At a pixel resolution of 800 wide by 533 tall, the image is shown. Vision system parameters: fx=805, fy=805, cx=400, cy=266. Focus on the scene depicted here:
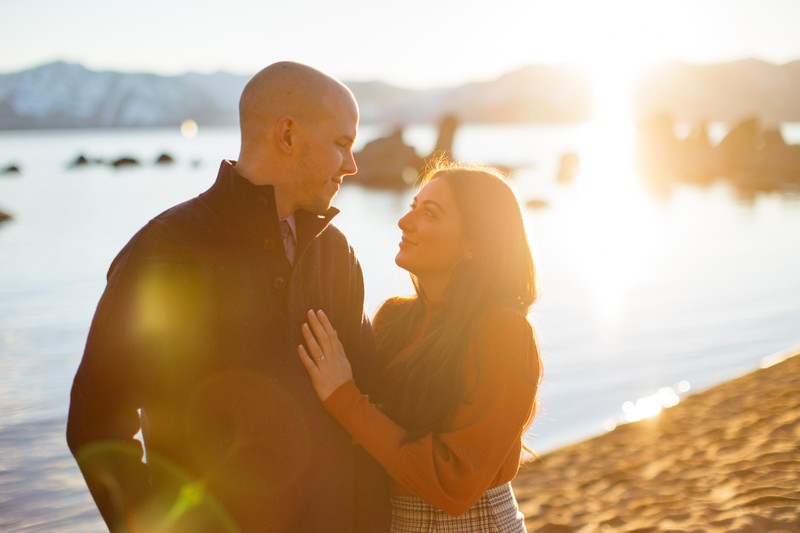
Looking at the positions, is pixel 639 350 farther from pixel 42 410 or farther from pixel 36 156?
pixel 36 156

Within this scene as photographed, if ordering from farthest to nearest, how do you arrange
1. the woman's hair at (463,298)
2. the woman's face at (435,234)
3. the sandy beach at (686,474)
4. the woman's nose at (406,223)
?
1. the sandy beach at (686,474)
2. the woman's nose at (406,223)
3. the woman's face at (435,234)
4. the woman's hair at (463,298)

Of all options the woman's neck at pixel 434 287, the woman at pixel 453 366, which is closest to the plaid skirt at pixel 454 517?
the woman at pixel 453 366

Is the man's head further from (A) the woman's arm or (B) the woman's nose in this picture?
(B) the woman's nose

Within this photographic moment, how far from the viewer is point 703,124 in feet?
353

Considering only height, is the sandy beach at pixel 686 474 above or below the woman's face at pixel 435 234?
below

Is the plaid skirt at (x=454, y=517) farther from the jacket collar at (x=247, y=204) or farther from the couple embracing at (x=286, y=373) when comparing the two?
the jacket collar at (x=247, y=204)

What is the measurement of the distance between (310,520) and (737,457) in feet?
21.7

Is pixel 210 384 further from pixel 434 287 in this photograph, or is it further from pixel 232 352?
pixel 434 287

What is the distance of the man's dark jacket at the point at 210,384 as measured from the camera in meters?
2.47

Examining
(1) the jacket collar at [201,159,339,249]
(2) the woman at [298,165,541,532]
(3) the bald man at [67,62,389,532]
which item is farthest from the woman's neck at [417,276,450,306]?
(1) the jacket collar at [201,159,339,249]

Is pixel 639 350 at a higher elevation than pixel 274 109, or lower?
lower

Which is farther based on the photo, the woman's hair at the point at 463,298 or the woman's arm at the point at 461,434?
the woman's hair at the point at 463,298

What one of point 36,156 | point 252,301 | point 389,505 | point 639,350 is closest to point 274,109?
point 252,301

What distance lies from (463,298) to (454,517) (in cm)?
→ 92
